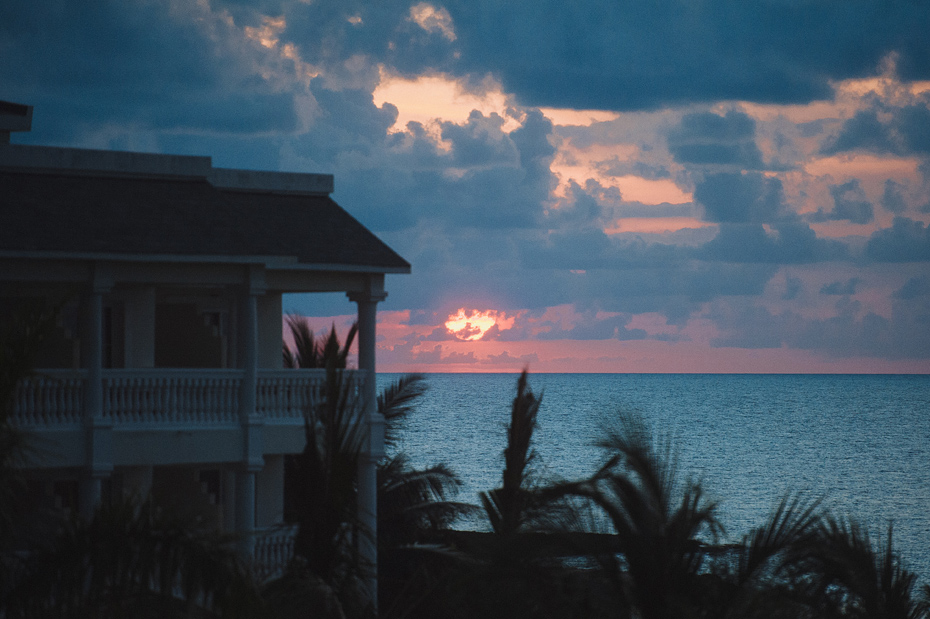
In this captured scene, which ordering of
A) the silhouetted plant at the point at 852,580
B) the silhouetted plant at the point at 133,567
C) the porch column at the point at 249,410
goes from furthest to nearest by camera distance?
the porch column at the point at 249,410 < the silhouetted plant at the point at 852,580 < the silhouetted plant at the point at 133,567

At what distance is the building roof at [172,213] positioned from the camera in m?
15.1

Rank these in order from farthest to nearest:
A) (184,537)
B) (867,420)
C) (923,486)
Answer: (867,420) → (923,486) → (184,537)

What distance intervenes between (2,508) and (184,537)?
2072 mm

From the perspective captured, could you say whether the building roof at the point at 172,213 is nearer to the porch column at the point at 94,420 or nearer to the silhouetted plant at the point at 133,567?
the porch column at the point at 94,420

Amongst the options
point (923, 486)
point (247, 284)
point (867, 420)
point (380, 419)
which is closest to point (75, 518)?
point (247, 284)

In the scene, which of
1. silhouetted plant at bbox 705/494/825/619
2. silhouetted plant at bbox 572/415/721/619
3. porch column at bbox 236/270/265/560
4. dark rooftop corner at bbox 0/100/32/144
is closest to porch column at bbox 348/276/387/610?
porch column at bbox 236/270/265/560

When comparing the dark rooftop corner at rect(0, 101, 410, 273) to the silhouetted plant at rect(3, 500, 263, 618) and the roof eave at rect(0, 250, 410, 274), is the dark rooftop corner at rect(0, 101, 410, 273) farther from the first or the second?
the silhouetted plant at rect(3, 500, 263, 618)

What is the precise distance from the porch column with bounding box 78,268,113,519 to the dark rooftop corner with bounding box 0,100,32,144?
531 centimetres

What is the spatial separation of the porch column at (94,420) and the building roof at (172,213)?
975 millimetres

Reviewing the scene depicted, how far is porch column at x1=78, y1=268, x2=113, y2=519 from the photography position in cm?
1499

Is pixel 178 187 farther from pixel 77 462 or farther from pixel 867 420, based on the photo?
pixel 867 420

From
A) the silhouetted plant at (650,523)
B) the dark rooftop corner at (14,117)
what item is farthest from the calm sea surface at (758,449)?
the dark rooftop corner at (14,117)

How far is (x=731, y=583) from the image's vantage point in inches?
393

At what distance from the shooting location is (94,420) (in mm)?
15008
